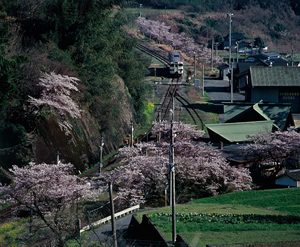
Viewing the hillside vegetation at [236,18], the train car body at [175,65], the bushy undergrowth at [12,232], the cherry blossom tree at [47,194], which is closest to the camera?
the bushy undergrowth at [12,232]

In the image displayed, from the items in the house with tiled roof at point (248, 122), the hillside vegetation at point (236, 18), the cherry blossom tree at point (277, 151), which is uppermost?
the hillside vegetation at point (236, 18)

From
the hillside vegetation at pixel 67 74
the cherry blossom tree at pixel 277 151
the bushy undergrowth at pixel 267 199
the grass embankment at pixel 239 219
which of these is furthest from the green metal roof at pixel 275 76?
the grass embankment at pixel 239 219

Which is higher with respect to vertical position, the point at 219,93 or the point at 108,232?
the point at 219,93

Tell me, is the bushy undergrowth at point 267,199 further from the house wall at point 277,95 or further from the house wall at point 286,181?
the house wall at point 277,95

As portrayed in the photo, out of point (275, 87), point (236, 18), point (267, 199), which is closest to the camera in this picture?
point (267, 199)

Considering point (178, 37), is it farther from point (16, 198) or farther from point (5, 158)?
point (16, 198)

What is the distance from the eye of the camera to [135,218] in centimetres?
2508

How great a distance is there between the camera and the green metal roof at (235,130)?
43491 mm

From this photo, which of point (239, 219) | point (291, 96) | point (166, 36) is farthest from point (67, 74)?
point (166, 36)

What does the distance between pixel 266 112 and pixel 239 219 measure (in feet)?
91.4

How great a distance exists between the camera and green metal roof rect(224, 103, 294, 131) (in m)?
48.4

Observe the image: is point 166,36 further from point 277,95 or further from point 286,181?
point 286,181

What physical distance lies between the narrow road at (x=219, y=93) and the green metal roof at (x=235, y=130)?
12052mm

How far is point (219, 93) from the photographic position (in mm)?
71062
